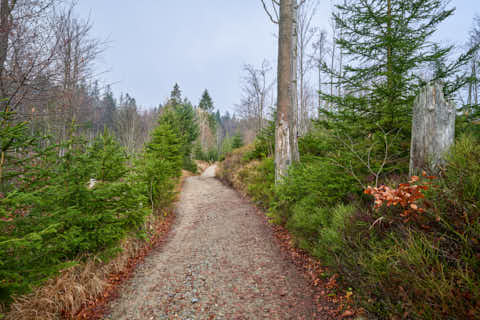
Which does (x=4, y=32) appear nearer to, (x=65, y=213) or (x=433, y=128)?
(x=65, y=213)

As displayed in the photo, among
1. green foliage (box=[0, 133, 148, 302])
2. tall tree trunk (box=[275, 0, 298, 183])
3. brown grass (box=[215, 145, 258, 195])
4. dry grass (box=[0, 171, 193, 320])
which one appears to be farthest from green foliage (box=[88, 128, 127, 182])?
brown grass (box=[215, 145, 258, 195])

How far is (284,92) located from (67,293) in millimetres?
6563

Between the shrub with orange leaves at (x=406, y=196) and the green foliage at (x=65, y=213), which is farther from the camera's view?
the green foliage at (x=65, y=213)

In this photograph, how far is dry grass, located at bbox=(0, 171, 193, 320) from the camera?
2.43 meters

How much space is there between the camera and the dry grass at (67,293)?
2427 millimetres

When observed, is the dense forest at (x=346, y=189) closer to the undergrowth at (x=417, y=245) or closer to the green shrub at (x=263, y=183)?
the undergrowth at (x=417, y=245)

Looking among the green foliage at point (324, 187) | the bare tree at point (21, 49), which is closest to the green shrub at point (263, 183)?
the green foliage at point (324, 187)

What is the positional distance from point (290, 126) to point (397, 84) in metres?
3.38

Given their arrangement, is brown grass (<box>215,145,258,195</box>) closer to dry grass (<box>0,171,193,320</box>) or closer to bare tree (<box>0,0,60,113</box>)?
dry grass (<box>0,171,193,320</box>)

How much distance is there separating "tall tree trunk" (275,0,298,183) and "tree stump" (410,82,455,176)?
3.52 metres

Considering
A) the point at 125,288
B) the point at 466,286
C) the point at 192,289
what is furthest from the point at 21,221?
the point at 466,286

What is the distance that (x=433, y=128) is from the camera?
265cm

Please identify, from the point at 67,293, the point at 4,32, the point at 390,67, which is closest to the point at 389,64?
the point at 390,67

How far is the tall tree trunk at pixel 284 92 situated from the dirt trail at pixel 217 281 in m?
2.18
